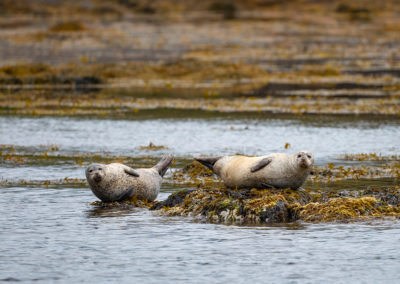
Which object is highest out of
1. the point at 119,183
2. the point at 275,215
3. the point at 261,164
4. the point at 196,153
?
the point at 261,164

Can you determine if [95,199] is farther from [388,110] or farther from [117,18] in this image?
[117,18]

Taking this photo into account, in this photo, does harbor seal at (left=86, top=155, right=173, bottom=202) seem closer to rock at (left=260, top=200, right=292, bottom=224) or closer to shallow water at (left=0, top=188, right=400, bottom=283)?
shallow water at (left=0, top=188, right=400, bottom=283)

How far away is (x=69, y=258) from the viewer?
11.4m

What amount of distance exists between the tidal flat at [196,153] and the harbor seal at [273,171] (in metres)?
0.24

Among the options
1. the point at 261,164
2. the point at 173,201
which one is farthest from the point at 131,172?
the point at 261,164

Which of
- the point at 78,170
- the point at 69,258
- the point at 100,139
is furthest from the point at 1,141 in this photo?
the point at 69,258

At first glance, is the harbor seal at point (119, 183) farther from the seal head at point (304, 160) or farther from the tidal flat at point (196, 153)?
the seal head at point (304, 160)

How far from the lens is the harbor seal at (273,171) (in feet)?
45.7

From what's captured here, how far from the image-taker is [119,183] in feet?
49.0

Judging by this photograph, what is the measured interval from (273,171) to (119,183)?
9.43ft

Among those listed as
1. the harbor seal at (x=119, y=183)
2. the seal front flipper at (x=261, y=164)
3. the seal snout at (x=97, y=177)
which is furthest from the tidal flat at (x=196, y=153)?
the seal snout at (x=97, y=177)

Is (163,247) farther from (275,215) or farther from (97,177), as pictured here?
(97,177)

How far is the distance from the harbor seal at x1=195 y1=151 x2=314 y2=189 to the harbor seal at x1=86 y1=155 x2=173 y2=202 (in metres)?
1.59

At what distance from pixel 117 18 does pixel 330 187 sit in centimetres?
8827
